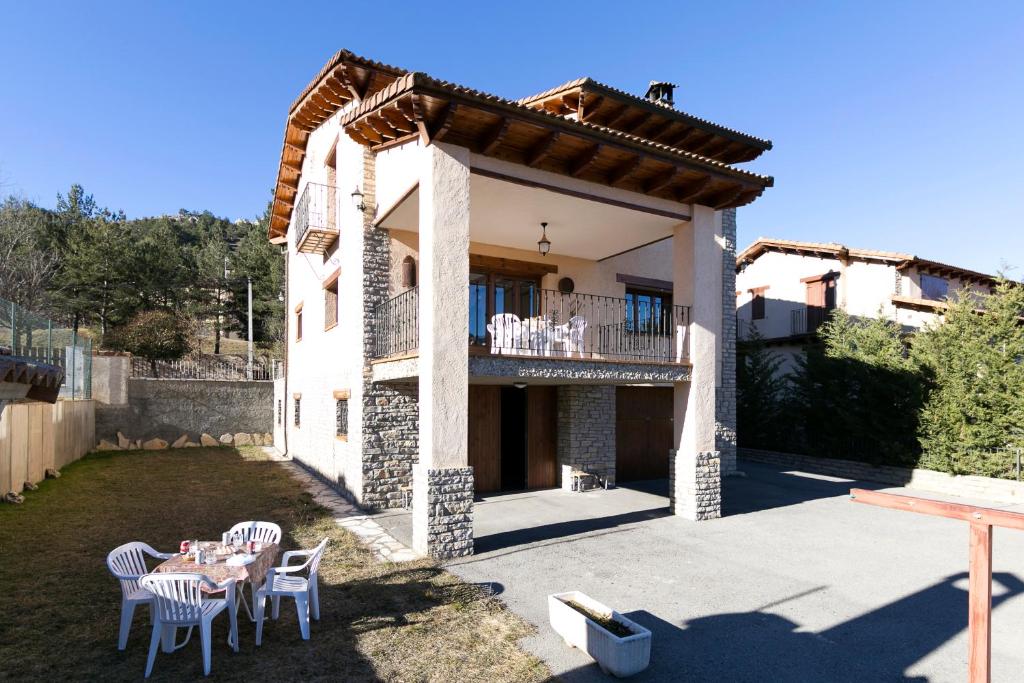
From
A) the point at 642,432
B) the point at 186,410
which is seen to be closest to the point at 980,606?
the point at 642,432

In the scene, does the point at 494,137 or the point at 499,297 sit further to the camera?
the point at 499,297

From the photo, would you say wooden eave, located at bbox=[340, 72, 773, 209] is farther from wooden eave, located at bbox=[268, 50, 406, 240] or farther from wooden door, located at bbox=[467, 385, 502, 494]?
wooden door, located at bbox=[467, 385, 502, 494]

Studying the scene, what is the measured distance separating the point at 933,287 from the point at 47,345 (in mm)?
25448

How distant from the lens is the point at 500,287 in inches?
483

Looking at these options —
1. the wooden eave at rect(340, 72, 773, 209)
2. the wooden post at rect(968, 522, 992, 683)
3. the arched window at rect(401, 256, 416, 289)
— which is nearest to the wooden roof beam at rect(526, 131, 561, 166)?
the wooden eave at rect(340, 72, 773, 209)

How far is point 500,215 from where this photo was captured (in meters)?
10.4

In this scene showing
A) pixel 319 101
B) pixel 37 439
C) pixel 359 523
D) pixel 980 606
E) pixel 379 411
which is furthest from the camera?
pixel 319 101

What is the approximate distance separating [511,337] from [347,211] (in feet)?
16.4

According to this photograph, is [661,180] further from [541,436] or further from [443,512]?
[443,512]

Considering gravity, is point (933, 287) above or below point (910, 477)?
above

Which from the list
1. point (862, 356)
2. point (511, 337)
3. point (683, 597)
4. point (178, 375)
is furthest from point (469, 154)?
point (178, 375)

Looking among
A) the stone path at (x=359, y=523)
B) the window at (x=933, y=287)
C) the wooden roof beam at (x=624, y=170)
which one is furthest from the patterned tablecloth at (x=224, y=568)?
the window at (x=933, y=287)

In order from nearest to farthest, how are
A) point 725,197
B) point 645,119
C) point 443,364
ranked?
1. point 443,364
2. point 725,197
3. point 645,119

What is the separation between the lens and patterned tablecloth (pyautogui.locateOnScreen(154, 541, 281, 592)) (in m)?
4.92
